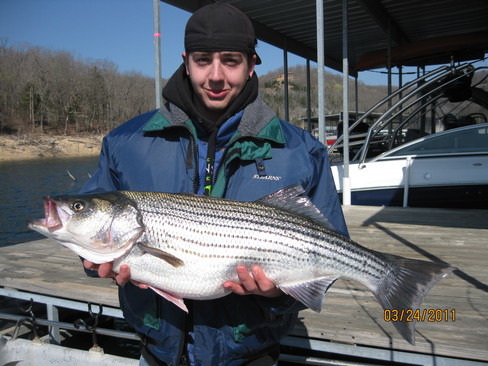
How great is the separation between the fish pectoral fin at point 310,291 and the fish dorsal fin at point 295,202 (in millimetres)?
332

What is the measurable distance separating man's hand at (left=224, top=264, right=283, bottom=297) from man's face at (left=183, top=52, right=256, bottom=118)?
38.3 inches

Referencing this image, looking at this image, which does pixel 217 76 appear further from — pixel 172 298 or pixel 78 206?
pixel 172 298

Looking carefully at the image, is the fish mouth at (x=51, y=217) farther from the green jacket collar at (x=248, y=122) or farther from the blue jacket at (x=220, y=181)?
the green jacket collar at (x=248, y=122)

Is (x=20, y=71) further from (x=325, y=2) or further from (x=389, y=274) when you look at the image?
(x=389, y=274)

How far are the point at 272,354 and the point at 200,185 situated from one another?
108 centimetres

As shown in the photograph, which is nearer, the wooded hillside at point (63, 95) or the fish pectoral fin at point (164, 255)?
the fish pectoral fin at point (164, 255)

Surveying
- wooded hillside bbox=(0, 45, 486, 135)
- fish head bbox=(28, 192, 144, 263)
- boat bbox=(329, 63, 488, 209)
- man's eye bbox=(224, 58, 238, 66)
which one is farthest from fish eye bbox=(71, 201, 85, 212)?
wooded hillside bbox=(0, 45, 486, 135)

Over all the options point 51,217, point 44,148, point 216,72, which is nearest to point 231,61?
point 216,72

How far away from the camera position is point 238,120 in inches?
91.9

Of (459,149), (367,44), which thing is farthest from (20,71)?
(459,149)

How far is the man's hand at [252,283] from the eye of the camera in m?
2.10

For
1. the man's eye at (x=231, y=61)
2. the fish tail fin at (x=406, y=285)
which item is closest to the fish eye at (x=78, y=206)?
the man's eye at (x=231, y=61)

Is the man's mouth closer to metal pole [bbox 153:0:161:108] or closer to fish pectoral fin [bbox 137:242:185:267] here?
fish pectoral fin [bbox 137:242:185:267]

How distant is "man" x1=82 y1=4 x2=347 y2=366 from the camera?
2.16 metres
